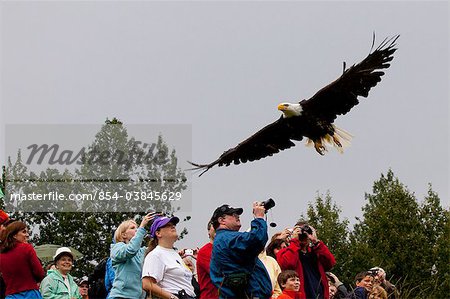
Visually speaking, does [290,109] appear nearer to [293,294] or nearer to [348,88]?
[348,88]

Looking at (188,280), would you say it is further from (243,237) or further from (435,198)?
(435,198)

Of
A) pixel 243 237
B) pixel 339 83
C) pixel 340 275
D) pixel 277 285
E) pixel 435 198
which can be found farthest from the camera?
pixel 435 198

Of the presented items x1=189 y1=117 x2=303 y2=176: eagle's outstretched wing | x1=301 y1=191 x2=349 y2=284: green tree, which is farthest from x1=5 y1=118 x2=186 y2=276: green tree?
x1=189 y1=117 x2=303 y2=176: eagle's outstretched wing

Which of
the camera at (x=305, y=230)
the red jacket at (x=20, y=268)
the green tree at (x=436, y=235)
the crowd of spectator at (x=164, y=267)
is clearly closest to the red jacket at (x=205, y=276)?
the crowd of spectator at (x=164, y=267)

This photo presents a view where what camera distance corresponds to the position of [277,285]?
8.44 meters

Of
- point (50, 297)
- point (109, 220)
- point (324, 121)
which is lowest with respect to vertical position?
point (50, 297)

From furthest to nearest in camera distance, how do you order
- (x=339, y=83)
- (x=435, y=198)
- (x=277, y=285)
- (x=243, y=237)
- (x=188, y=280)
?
(x=435, y=198), (x=339, y=83), (x=277, y=285), (x=188, y=280), (x=243, y=237)

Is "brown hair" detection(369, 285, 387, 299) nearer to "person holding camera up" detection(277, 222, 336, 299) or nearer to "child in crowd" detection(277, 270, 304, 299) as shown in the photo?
→ "person holding camera up" detection(277, 222, 336, 299)

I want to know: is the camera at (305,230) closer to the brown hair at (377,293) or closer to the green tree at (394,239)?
the brown hair at (377,293)

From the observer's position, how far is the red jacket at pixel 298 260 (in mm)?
7844

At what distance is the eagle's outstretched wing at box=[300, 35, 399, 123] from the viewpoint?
10742 mm

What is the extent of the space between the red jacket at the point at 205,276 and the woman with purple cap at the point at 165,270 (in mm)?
293

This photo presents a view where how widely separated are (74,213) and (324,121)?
23.3m

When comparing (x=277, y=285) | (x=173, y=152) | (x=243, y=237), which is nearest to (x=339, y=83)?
(x=277, y=285)
